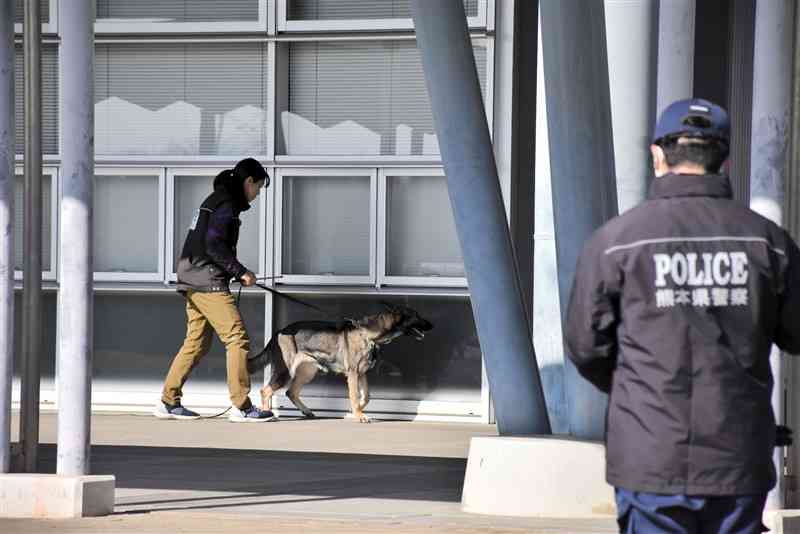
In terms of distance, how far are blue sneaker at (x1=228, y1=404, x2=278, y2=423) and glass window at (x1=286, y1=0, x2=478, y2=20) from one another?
3.24m

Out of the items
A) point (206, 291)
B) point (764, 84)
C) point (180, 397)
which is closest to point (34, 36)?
point (764, 84)

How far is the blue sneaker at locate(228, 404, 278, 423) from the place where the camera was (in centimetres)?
1389

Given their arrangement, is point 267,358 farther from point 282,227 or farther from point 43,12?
point 43,12

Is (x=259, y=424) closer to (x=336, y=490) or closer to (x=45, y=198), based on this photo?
(x=45, y=198)

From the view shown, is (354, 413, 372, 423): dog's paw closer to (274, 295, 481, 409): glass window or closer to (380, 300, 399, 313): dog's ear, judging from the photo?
(274, 295, 481, 409): glass window

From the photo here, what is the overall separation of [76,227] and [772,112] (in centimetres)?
343

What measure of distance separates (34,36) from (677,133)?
5.16m

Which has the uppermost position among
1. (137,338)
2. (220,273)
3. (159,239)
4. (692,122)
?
(692,122)

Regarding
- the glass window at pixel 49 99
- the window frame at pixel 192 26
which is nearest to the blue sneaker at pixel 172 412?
the glass window at pixel 49 99

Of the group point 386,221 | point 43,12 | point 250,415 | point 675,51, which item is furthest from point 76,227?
point 43,12

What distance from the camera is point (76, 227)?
28.7 feet

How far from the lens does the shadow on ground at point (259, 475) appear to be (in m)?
9.40

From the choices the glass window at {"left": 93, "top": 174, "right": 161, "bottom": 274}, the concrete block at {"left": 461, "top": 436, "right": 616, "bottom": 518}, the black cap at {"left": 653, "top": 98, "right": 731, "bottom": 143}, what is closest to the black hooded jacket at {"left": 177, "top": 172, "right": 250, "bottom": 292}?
the glass window at {"left": 93, "top": 174, "right": 161, "bottom": 274}

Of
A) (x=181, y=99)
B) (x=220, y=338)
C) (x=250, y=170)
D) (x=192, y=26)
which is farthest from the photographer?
(x=181, y=99)
